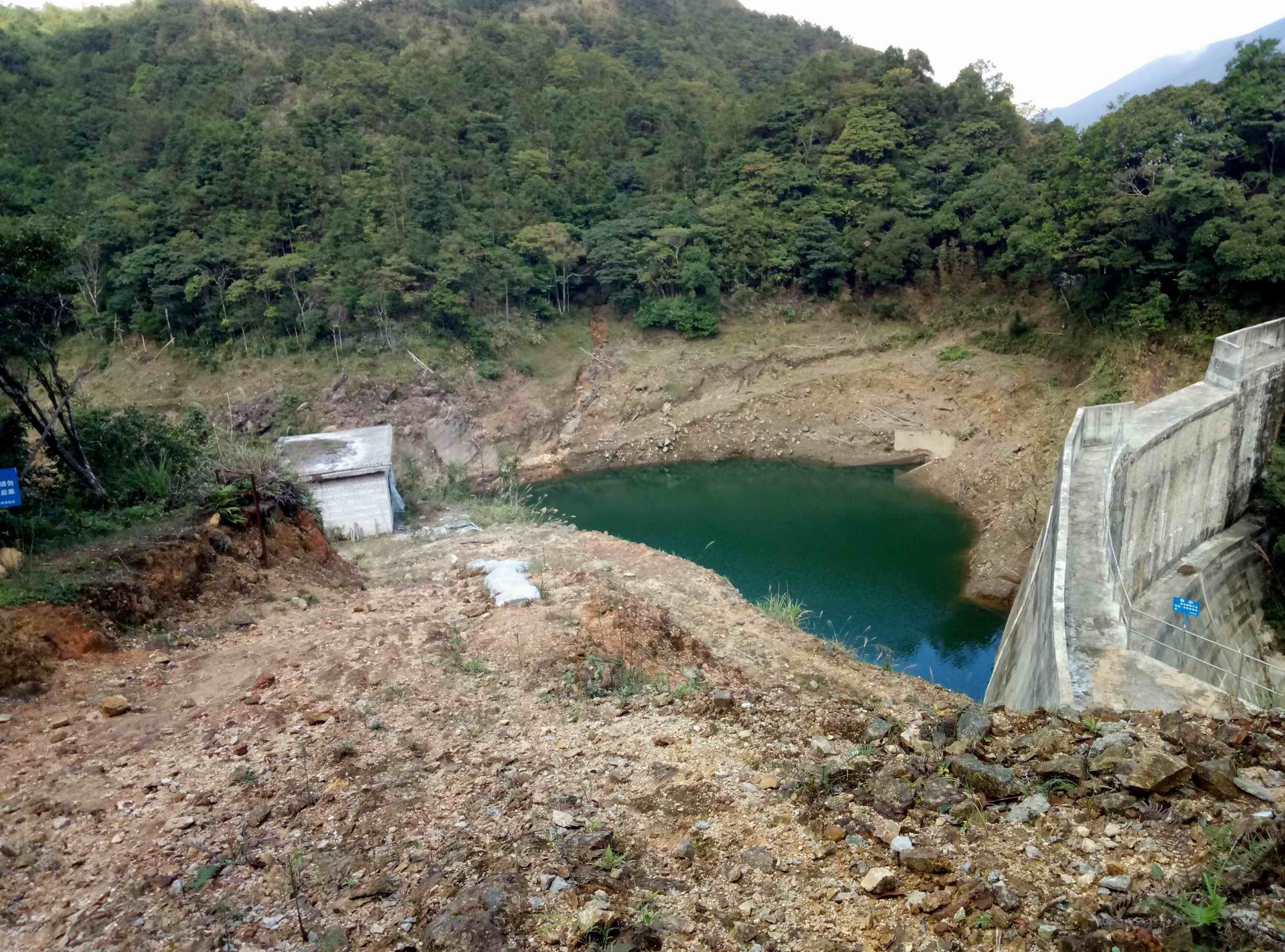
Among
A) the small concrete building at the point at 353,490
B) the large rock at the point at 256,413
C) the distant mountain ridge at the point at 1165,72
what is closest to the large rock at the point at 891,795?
the small concrete building at the point at 353,490

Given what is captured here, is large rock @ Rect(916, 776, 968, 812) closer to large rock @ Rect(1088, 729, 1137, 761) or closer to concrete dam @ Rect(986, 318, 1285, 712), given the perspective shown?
large rock @ Rect(1088, 729, 1137, 761)

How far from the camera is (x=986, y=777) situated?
15.1 ft

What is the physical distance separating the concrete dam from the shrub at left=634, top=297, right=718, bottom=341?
56.8ft

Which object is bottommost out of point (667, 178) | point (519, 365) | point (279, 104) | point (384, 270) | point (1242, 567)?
point (1242, 567)

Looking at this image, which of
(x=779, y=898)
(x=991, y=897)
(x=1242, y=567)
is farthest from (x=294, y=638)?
(x=1242, y=567)

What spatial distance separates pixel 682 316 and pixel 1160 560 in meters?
19.6

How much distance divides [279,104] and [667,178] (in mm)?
17395

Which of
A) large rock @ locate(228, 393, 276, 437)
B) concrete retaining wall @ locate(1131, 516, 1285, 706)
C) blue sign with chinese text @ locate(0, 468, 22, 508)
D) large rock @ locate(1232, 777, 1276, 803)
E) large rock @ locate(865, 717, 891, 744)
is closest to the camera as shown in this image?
large rock @ locate(1232, 777, 1276, 803)

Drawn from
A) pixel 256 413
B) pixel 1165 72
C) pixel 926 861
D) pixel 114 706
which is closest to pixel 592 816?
pixel 926 861

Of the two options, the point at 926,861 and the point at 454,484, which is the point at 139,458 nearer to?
the point at 454,484

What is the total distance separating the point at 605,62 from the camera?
42.4m

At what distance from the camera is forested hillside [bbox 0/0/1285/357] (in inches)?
809

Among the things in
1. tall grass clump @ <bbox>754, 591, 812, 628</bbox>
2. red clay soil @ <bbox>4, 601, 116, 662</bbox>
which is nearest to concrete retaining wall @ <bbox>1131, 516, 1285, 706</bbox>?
tall grass clump @ <bbox>754, 591, 812, 628</bbox>

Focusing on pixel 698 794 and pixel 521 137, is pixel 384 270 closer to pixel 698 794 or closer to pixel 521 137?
pixel 521 137
